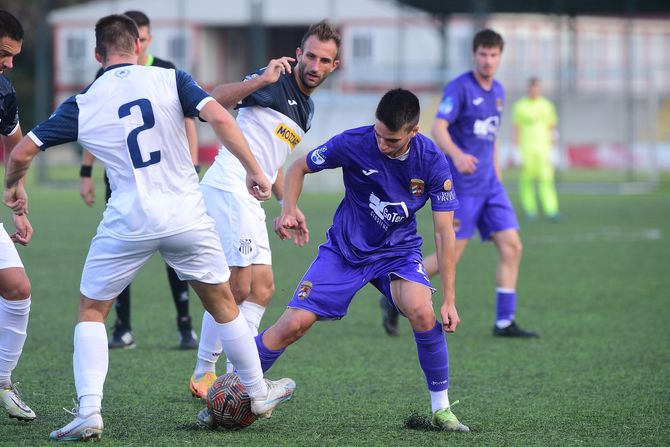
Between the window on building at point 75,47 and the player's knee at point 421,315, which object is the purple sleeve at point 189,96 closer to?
the player's knee at point 421,315

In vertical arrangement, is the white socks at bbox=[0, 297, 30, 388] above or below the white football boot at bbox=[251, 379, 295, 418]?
above

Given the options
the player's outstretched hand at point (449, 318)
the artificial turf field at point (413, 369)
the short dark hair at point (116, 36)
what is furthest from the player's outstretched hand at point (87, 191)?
the player's outstretched hand at point (449, 318)

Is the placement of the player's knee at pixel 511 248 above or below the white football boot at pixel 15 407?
above

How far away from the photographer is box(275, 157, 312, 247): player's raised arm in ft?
18.0

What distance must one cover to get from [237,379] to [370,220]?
1044 millimetres

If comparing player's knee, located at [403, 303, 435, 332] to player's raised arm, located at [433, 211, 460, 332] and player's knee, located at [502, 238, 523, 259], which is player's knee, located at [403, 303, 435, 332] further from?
player's knee, located at [502, 238, 523, 259]

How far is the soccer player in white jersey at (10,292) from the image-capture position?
5434 millimetres

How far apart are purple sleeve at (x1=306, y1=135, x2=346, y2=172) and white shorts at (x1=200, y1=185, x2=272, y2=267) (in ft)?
2.22

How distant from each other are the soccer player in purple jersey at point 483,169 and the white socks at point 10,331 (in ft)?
11.6

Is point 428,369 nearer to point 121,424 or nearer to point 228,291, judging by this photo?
point 228,291

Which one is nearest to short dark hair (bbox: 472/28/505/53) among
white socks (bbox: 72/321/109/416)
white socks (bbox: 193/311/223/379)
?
white socks (bbox: 193/311/223/379)

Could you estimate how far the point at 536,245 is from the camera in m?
14.8

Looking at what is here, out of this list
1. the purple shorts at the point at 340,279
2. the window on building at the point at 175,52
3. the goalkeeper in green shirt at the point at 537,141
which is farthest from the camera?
the window on building at the point at 175,52

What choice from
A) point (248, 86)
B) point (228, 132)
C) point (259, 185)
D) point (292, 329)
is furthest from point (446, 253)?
point (248, 86)
